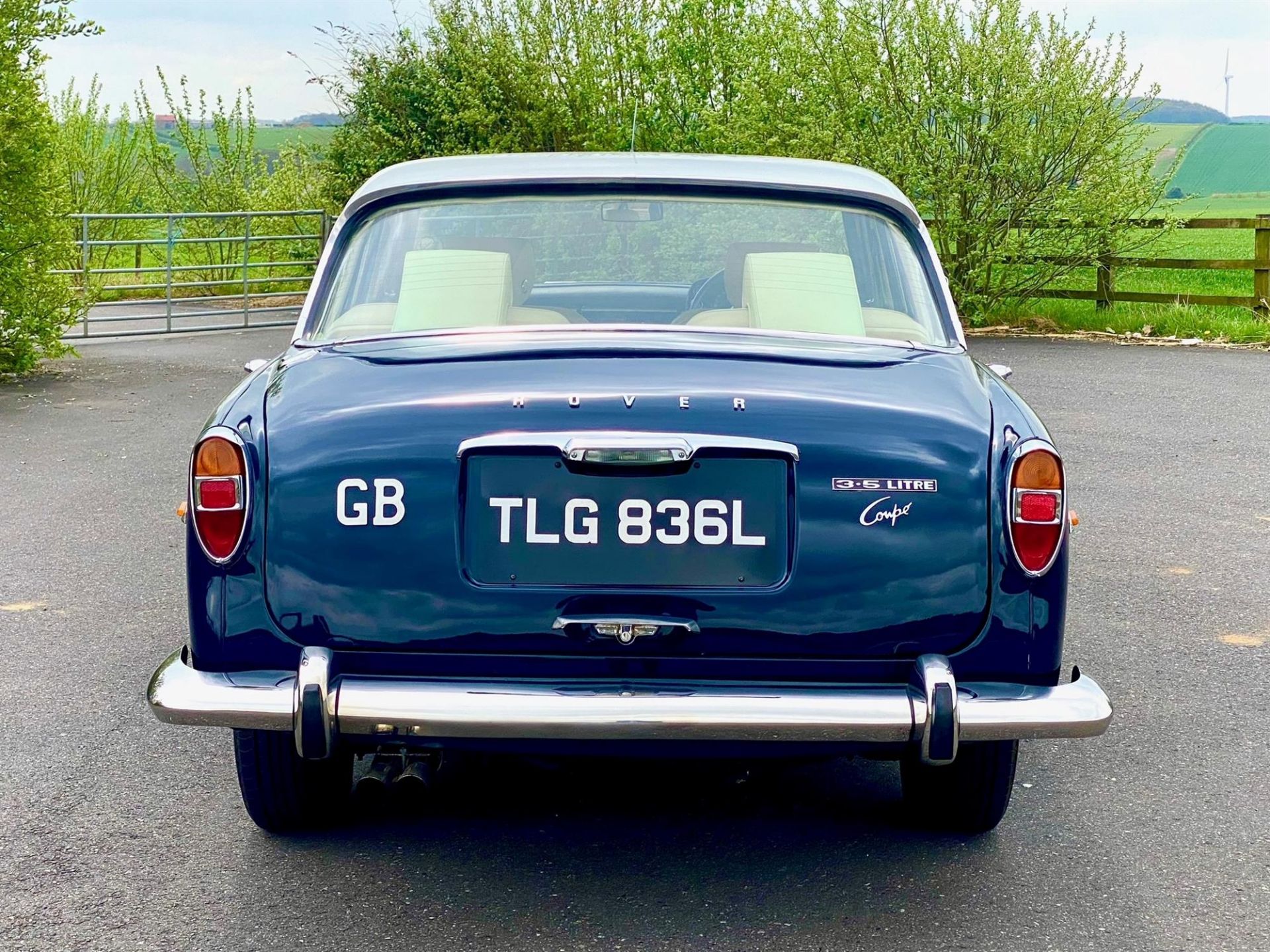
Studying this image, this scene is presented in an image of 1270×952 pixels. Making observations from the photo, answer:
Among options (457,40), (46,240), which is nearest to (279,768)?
(46,240)

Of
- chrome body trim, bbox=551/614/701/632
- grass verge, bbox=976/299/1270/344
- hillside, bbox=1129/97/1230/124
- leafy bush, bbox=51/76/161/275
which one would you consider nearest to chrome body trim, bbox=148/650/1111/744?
chrome body trim, bbox=551/614/701/632

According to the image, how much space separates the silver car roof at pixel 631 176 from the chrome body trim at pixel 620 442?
1.10 m

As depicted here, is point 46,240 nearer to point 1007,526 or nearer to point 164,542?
point 164,542

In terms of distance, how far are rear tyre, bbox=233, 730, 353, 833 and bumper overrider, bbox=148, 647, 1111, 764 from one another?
32 cm

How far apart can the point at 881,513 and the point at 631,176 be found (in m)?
1.31

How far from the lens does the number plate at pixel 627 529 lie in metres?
3.16

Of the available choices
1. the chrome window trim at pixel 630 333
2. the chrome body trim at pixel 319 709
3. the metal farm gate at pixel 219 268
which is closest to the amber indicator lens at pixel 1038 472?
the chrome window trim at pixel 630 333

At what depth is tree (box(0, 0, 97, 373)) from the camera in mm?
13273

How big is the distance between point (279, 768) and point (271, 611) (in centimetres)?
53

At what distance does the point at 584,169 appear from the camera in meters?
4.15

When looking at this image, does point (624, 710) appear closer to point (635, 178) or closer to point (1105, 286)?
point (635, 178)

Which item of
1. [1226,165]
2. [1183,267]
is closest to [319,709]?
[1183,267]

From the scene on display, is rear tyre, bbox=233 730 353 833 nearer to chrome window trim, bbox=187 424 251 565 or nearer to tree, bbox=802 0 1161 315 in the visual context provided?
chrome window trim, bbox=187 424 251 565

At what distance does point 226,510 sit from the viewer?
3.24 metres
